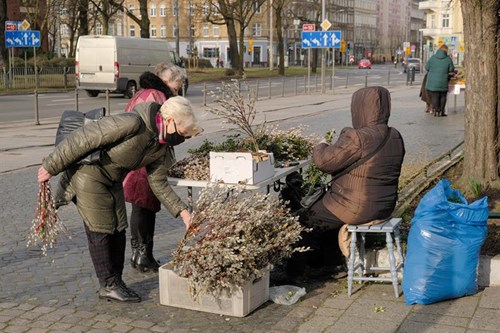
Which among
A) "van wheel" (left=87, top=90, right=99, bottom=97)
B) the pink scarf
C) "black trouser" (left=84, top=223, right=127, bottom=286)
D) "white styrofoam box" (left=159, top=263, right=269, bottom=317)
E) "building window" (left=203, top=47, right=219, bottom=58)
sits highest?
"building window" (left=203, top=47, right=219, bottom=58)

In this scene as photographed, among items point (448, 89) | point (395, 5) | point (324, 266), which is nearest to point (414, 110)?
point (448, 89)

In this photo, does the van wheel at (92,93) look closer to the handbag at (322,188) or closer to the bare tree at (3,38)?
the bare tree at (3,38)

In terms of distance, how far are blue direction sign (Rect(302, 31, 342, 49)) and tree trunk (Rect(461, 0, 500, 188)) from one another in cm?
2593

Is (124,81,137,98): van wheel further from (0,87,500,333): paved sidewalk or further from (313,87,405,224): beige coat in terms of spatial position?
(313,87,405,224): beige coat

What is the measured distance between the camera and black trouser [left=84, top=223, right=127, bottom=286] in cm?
533

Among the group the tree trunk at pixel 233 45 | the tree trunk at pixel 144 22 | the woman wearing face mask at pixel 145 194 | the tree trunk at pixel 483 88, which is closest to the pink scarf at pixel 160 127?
the woman wearing face mask at pixel 145 194

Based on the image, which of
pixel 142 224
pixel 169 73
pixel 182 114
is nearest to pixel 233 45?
pixel 169 73

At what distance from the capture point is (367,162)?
211 inches

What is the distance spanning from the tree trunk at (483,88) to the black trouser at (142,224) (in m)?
3.71

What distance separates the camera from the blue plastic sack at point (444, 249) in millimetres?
5152

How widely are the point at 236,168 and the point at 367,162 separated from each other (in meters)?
0.94

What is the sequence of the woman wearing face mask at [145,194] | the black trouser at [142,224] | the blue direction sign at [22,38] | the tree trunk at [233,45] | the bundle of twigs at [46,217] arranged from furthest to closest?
the tree trunk at [233,45], the blue direction sign at [22,38], the black trouser at [142,224], the woman wearing face mask at [145,194], the bundle of twigs at [46,217]

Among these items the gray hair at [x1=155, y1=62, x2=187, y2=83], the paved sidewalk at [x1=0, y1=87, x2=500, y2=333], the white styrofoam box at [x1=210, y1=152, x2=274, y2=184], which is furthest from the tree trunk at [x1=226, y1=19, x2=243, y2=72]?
the white styrofoam box at [x1=210, y1=152, x2=274, y2=184]

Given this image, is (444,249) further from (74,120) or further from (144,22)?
(144,22)
